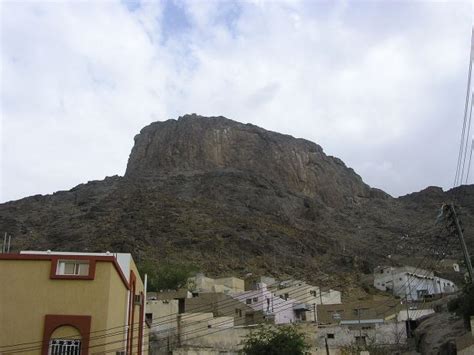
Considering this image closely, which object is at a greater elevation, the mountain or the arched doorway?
the mountain

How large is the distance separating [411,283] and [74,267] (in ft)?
204

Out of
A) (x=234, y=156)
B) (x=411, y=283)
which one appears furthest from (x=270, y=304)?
(x=234, y=156)

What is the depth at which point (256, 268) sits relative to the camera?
3627 inches

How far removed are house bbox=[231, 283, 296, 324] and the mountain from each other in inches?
914

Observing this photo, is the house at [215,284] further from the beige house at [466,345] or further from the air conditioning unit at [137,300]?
the beige house at [466,345]

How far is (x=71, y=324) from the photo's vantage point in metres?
23.3

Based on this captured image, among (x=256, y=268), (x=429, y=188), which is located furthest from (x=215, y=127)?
(x=256, y=268)

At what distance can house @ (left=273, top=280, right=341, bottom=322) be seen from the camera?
5866 cm

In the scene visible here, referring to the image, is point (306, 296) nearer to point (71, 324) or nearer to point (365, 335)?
point (365, 335)

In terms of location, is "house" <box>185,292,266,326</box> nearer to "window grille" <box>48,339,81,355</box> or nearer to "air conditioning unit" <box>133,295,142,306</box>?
"air conditioning unit" <box>133,295,142,306</box>

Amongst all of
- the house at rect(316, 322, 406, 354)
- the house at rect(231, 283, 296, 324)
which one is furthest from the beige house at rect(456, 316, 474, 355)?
the house at rect(231, 283, 296, 324)

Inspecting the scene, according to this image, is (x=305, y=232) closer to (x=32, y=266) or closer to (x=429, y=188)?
(x=429, y=188)

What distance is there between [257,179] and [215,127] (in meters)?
28.5

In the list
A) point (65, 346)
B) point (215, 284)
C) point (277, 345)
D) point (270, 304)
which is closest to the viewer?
point (65, 346)
